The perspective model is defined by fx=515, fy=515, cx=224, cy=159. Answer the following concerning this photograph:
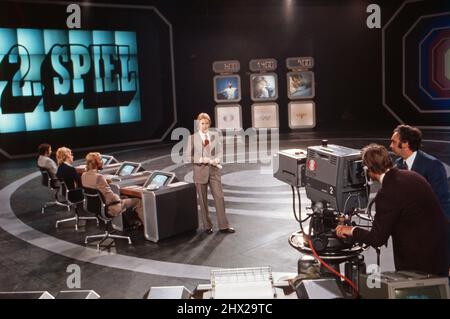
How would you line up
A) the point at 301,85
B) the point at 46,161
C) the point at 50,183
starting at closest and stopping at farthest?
the point at 50,183, the point at 46,161, the point at 301,85

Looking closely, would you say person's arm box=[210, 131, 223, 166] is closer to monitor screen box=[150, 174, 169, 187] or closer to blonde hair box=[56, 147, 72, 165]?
monitor screen box=[150, 174, 169, 187]

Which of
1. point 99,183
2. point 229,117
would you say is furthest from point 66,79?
point 99,183

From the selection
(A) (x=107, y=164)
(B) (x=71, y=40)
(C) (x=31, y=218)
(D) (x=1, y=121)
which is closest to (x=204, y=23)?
(B) (x=71, y=40)

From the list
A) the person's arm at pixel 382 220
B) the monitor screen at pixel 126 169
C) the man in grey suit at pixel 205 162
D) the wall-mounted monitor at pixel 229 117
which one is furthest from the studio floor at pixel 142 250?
the wall-mounted monitor at pixel 229 117

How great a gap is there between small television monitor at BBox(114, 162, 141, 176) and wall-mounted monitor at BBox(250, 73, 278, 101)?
32.9ft

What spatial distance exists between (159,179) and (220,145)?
0.93m

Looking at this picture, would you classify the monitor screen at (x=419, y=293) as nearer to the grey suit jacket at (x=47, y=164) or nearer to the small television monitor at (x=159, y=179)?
the small television monitor at (x=159, y=179)

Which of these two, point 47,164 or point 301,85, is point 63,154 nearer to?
point 47,164

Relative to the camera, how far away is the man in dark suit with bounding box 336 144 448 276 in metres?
2.98

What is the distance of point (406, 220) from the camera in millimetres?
3021

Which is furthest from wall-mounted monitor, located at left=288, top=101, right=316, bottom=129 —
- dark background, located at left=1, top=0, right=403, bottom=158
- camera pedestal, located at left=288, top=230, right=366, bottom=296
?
camera pedestal, located at left=288, top=230, right=366, bottom=296

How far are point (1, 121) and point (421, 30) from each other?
12848 mm

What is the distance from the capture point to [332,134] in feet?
53.6

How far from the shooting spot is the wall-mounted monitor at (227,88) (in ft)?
55.9
